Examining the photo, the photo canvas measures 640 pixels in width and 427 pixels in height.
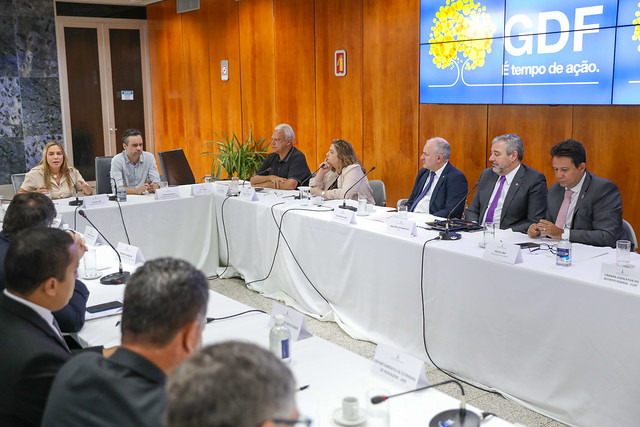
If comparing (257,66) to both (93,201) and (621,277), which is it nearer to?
(93,201)

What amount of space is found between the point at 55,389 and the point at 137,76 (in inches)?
375

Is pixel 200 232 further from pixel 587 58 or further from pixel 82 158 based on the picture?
pixel 82 158

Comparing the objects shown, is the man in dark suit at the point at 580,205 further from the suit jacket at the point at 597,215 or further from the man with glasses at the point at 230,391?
the man with glasses at the point at 230,391

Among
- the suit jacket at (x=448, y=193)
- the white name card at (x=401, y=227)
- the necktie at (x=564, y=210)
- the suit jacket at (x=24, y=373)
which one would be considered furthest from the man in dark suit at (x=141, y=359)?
the suit jacket at (x=448, y=193)

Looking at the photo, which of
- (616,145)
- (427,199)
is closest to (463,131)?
(427,199)

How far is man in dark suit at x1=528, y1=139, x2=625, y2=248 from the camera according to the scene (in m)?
3.35

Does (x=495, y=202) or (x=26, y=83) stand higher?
(x=26, y=83)

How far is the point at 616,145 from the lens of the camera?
4410 mm

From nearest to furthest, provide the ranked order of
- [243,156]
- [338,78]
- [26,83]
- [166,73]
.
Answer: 1. [338,78]
2. [243,156]
3. [26,83]
4. [166,73]

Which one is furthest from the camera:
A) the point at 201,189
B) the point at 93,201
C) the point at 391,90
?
the point at 391,90

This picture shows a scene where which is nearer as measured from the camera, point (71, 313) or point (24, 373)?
point (24, 373)

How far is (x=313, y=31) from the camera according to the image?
688cm

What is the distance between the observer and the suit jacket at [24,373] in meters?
1.59

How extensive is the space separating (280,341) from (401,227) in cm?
165
